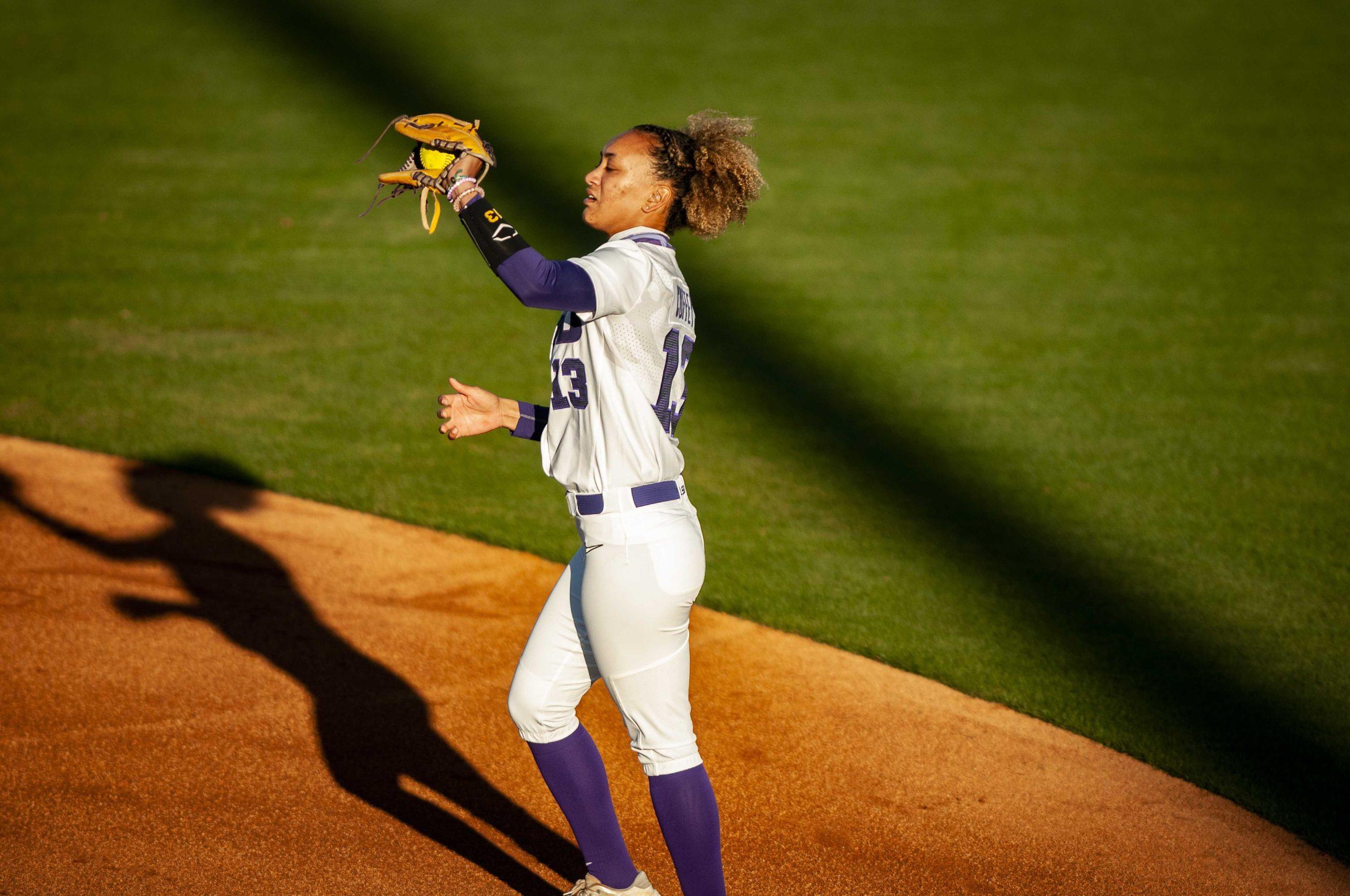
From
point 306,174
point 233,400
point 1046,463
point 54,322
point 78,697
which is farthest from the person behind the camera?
point 306,174

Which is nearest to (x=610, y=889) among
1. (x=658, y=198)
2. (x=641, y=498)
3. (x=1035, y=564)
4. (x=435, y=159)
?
(x=641, y=498)

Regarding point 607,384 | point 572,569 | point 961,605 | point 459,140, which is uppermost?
point 459,140

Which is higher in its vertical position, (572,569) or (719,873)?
(572,569)

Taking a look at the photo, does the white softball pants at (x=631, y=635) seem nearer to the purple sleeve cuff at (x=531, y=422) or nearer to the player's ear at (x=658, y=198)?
the purple sleeve cuff at (x=531, y=422)

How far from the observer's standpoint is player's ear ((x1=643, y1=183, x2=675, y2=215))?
263 cm

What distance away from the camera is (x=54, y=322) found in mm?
7613

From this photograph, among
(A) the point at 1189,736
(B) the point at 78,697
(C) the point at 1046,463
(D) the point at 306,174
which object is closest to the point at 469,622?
(B) the point at 78,697

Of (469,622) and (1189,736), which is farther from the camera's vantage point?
(469,622)

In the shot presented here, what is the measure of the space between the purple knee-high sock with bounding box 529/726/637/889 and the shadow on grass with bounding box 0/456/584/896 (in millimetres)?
344

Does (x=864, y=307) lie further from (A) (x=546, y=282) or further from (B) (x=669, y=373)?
(A) (x=546, y=282)

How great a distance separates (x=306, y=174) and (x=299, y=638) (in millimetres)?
7019

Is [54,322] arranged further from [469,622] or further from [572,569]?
[572,569]

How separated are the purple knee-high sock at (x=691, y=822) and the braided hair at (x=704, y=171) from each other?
1.24 meters

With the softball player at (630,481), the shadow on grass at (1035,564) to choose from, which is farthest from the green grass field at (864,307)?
the softball player at (630,481)
